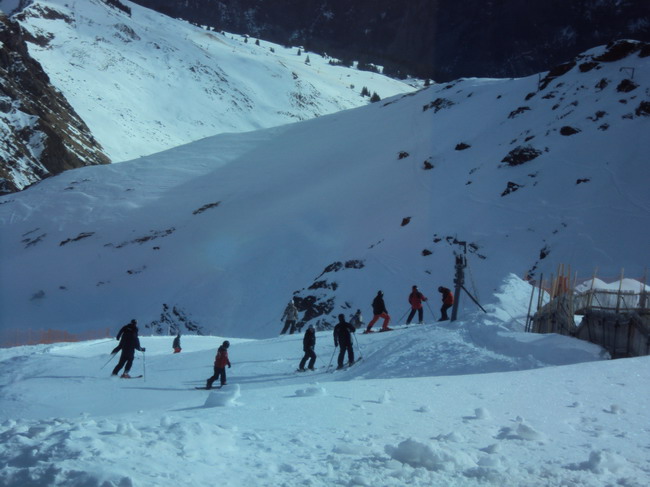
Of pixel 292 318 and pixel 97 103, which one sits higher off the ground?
pixel 97 103

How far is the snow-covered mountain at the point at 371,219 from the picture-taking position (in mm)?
30031

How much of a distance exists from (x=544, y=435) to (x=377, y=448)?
1.83m

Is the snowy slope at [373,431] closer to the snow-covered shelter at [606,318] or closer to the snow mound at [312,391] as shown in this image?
the snow mound at [312,391]

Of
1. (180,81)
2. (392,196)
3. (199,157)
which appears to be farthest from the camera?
(180,81)

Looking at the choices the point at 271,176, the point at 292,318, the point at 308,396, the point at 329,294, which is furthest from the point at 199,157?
the point at 308,396

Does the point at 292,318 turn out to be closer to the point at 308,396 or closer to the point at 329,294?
the point at 329,294

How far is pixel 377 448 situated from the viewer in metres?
6.75

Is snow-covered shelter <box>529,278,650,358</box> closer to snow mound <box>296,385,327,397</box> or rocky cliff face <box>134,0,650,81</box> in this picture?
snow mound <box>296,385,327,397</box>

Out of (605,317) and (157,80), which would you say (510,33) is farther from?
(605,317)

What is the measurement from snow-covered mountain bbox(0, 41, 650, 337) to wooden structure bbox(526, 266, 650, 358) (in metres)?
6.35

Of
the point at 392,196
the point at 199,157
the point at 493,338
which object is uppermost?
the point at 199,157

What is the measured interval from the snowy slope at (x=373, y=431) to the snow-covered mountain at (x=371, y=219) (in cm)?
1370

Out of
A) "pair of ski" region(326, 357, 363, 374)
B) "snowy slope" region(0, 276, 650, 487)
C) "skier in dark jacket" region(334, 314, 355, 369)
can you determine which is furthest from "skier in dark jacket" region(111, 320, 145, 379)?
"skier in dark jacket" region(334, 314, 355, 369)

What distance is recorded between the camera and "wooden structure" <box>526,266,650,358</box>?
47.2 feet
